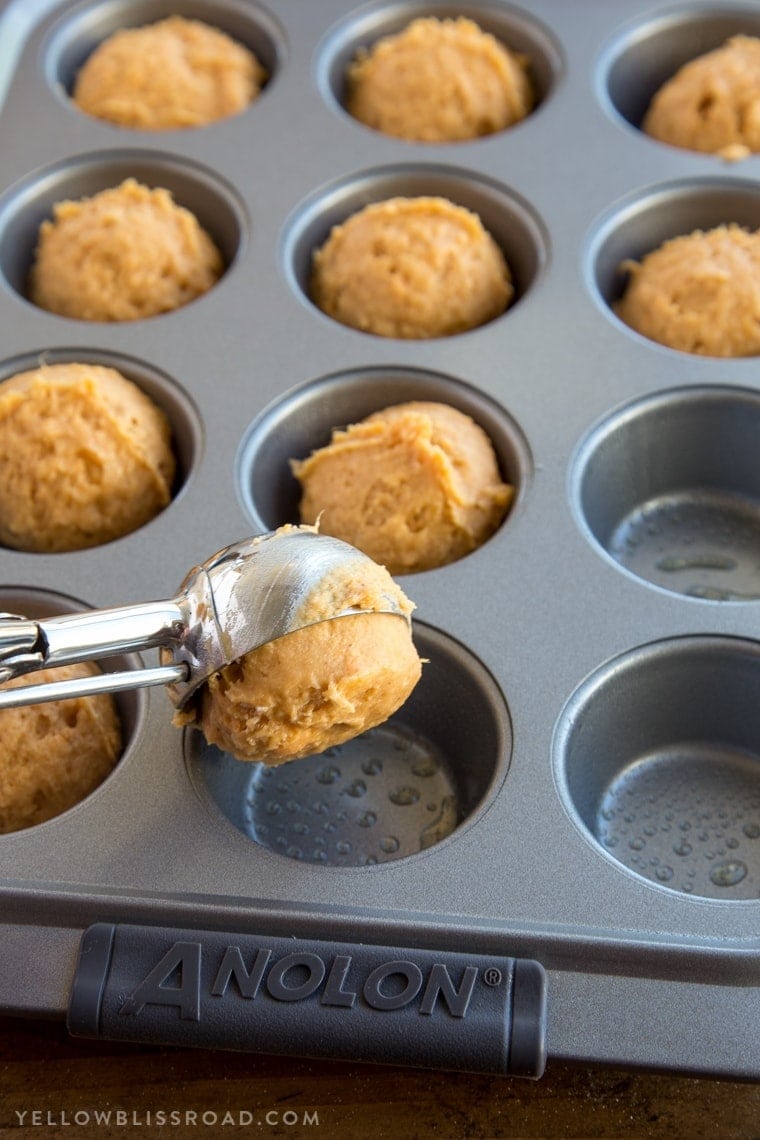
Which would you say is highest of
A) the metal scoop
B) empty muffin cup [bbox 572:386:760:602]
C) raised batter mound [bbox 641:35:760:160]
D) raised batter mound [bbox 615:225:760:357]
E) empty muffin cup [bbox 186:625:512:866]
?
raised batter mound [bbox 641:35:760:160]

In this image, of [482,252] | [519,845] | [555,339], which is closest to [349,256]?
[482,252]

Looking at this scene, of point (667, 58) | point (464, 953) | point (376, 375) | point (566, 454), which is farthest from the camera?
point (667, 58)

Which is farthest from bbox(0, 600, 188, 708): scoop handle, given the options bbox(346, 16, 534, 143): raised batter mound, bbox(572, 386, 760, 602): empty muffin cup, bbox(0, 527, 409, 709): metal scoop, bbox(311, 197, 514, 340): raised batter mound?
bbox(346, 16, 534, 143): raised batter mound

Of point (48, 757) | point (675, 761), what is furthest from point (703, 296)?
point (48, 757)

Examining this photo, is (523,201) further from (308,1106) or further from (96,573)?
(308,1106)

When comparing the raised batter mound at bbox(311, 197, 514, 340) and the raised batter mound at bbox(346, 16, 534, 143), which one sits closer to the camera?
the raised batter mound at bbox(311, 197, 514, 340)

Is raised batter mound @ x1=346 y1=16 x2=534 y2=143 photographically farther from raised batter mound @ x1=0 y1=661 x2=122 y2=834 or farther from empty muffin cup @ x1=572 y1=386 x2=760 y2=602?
raised batter mound @ x1=0 y1=661 x2=122 y2=834

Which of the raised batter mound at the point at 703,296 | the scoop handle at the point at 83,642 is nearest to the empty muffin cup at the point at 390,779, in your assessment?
the scoop handle at the point at 83,642
